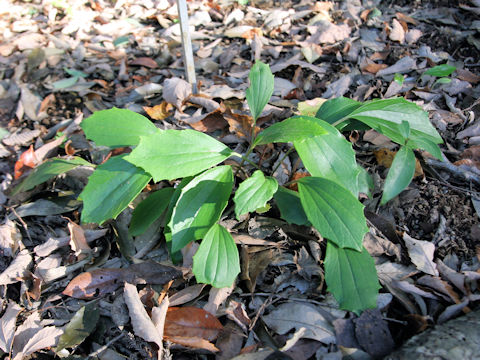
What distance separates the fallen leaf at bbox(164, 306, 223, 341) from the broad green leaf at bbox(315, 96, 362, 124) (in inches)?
33.9

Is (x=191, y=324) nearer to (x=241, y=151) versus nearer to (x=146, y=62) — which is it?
(x=241, y=151)

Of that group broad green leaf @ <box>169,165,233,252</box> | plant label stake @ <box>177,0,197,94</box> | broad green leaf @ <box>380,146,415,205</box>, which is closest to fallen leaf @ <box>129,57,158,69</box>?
plant label stake @ <box>177,0,197,94</box>

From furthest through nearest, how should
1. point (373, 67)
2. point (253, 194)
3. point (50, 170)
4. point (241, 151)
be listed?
point (373, 67), point (241, 151), point (50, 170), point (253, 194)

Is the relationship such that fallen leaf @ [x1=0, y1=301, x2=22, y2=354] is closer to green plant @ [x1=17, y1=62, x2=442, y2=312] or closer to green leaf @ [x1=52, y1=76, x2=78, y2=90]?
green plant @ [x1=17, y1=62, x2=442, y2=312]

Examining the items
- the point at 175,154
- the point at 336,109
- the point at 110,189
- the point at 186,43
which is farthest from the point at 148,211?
the point at 186,43

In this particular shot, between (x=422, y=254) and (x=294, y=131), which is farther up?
(x=294, y=131)

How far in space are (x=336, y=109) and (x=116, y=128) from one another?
2.85ft

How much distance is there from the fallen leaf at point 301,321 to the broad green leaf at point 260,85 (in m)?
0.76

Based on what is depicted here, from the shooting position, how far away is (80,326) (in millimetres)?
1318

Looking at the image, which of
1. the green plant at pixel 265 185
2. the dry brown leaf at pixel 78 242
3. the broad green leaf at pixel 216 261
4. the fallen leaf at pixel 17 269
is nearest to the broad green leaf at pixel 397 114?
the green plant at pixel 265 185

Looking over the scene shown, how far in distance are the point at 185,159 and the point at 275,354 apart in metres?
0.69

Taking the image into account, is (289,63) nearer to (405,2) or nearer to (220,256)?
(405,2)

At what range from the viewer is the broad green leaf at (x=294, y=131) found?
117 cm

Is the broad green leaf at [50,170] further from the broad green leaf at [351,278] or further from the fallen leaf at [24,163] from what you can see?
the broad green leaf at [351,278]
